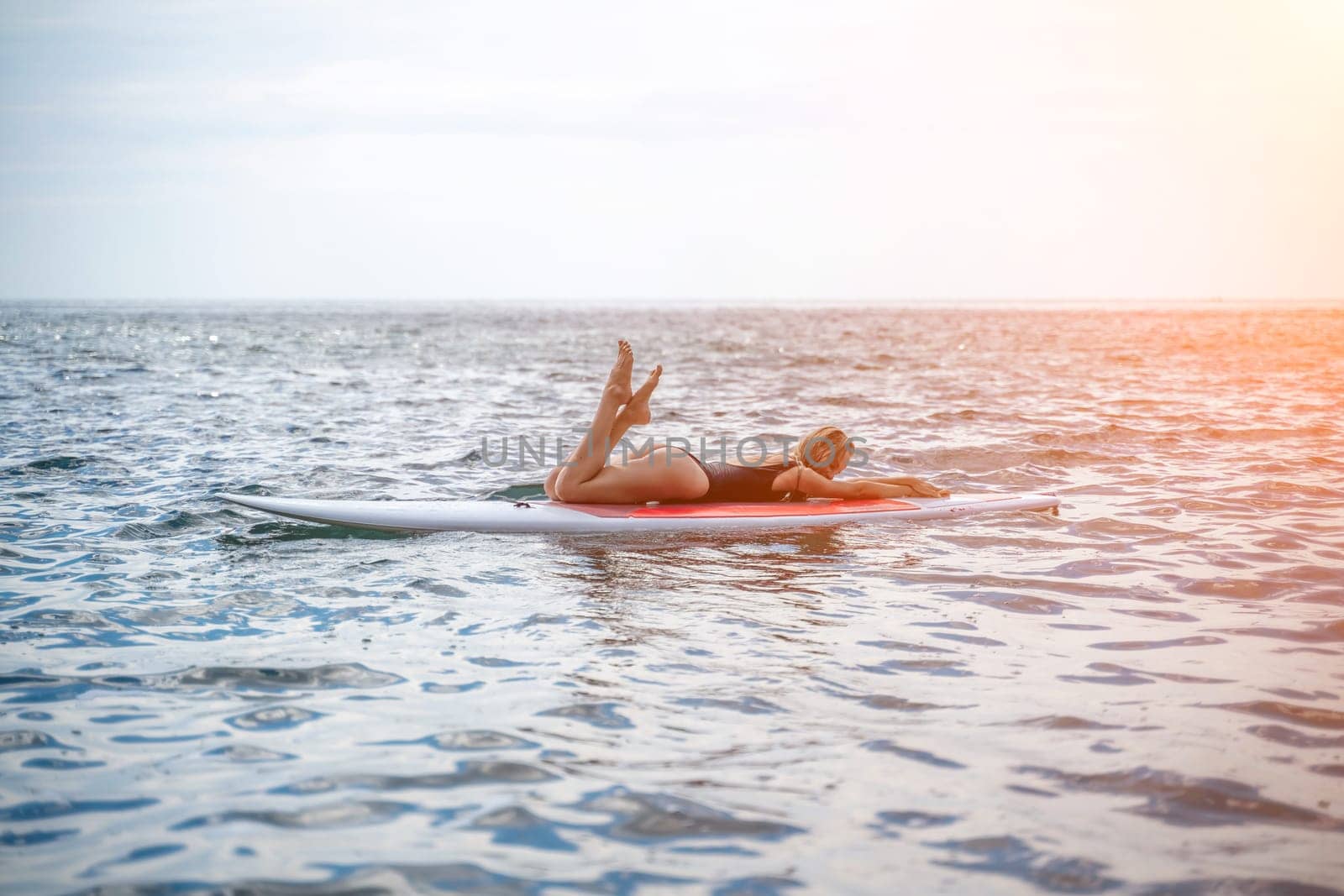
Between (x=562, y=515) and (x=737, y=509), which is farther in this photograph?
(x=737, y=509)

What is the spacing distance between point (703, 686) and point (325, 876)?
6.56ft

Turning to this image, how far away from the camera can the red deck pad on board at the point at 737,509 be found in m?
8.19

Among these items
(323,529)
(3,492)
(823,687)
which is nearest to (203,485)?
(3,492)

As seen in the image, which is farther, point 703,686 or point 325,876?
point 703,686

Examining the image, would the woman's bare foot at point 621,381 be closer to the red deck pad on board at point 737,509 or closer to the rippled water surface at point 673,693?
the red deck pad on board at point 737,509

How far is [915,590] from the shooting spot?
6586 mm

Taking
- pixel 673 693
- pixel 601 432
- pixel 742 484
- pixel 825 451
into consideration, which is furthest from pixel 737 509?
pixel 673 693

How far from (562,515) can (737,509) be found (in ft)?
4.45

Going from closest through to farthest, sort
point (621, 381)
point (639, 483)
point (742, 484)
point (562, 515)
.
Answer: point (621, 381), point (562, 515), point (639, 483), point (742, 484)

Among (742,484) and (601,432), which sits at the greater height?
(601,432)

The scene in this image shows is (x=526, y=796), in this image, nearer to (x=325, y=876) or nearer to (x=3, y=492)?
(x=325, y=876)

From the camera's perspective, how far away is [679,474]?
8398mm

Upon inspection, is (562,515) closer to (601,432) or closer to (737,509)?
(601,432)

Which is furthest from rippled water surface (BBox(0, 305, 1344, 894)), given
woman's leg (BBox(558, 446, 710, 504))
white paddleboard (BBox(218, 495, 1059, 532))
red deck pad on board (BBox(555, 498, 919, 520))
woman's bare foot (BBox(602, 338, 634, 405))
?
woman's bare foot (BBox(602, 338, 634, 405))
